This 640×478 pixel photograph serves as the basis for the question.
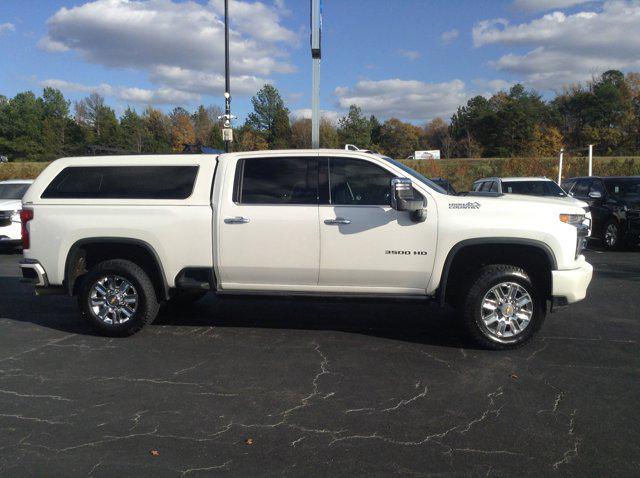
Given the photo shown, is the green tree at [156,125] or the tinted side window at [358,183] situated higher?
the green tree at [156,125]

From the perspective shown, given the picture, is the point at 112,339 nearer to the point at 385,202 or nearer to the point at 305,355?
the point at 305,355

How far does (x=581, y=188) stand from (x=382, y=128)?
81469 millimetres

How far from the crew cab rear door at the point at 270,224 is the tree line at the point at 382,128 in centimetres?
5691

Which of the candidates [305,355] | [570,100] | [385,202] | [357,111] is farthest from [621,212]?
[570,100]

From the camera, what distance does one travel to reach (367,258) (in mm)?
5746

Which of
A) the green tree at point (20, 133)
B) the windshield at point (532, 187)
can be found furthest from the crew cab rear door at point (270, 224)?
the green tree at point (20, 133)

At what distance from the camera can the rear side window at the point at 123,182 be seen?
20.1 ft

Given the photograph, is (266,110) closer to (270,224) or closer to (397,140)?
(397,140)

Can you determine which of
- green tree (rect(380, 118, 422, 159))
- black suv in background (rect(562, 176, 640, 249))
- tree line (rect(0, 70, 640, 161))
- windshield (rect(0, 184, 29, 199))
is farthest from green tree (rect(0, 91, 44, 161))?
black suv in background (rect(562, 176, 640, 249))

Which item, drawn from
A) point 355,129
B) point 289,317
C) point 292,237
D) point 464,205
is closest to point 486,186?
point 289,317

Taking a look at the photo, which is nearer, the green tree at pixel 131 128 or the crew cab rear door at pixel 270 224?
the crew cab rear door at pixel 270 224

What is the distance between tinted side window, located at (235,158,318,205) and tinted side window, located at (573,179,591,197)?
11.3 meters

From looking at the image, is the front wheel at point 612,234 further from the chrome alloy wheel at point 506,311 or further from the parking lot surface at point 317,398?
the chrome alloy wheel at point 506,311

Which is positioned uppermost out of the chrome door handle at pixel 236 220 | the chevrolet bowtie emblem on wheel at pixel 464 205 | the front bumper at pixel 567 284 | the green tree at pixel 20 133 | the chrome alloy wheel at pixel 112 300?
the green tree at pixel 20 133
